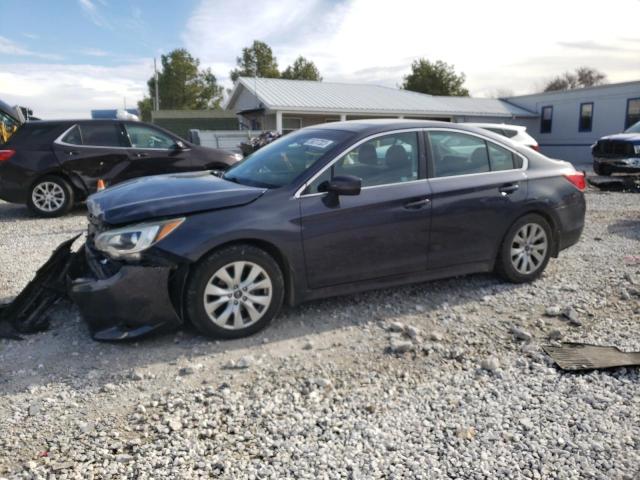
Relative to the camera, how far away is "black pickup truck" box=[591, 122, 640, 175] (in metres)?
13.9

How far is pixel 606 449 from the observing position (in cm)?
284

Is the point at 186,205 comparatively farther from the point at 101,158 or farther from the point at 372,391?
the point at 101,158

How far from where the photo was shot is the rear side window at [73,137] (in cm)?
935

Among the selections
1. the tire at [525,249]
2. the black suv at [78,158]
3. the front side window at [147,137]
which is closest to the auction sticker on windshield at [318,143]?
the tire at [525,249]

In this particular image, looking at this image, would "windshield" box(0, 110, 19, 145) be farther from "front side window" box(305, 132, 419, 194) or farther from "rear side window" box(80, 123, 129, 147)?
"front side window" box(305, 132, 419, 194)

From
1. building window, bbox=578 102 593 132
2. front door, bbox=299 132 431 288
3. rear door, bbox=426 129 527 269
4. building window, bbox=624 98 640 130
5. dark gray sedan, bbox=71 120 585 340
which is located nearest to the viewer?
dark gray sedan, bbox=71 120 585 340

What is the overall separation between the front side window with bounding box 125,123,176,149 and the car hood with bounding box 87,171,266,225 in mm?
5510

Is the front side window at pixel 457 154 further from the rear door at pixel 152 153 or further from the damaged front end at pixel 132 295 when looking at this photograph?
the rear door at pixel 152 153

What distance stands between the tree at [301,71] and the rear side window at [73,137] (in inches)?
2019

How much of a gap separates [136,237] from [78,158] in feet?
20.8

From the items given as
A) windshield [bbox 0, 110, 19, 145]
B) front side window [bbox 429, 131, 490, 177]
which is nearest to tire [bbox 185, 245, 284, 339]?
front side window [bbox 429, 131, 490, 177]

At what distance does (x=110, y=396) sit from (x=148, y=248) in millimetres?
1032

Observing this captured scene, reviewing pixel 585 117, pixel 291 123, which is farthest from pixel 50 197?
pixel 585 117

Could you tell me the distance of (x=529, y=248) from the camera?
5.43m
